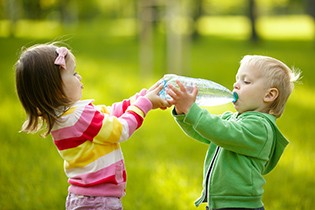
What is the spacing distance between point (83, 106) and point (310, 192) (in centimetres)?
247

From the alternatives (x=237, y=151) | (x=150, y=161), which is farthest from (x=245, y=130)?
(x=150, y=161)

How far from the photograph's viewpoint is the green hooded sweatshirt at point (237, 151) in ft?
8.15

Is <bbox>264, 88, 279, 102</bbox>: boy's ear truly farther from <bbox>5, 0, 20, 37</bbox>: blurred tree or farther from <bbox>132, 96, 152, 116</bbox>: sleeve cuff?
<bbox>5, 0, 20, 37</bbox>: blurred tree

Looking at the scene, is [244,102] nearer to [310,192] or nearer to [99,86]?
[310,192]

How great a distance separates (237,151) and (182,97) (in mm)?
371

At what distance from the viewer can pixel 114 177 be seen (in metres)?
2.66

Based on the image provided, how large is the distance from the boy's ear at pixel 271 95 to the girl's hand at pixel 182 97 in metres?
0.36

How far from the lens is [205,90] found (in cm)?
276

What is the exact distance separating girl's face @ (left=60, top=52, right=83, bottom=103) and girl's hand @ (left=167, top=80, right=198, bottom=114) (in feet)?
1.51

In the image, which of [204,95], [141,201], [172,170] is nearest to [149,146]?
[172,170]

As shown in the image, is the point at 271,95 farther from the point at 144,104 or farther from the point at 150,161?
the point at 150,161

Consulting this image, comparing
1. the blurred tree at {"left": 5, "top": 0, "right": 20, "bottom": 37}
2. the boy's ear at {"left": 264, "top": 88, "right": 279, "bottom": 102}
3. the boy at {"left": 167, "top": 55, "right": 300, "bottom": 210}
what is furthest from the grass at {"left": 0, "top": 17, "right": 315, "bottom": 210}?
the blurred tree at {"left": 5, "top": 0, "right": 20, "bottom": 37}

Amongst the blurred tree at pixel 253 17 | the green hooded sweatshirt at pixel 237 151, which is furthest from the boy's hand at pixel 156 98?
the blurred tree at pixel 253 17

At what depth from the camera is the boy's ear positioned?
2619mm
